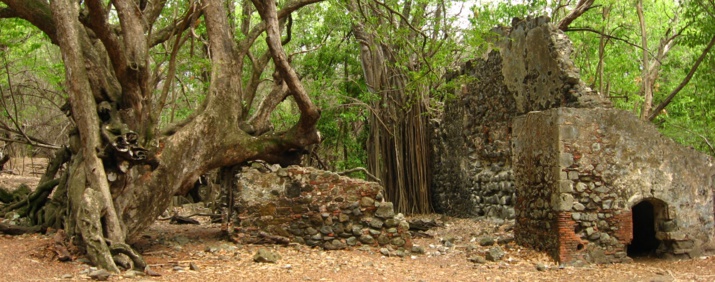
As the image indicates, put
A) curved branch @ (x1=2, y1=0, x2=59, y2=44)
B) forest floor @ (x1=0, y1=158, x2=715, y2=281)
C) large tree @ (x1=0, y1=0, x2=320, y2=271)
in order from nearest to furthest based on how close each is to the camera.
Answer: forest floor @ (x1=0, y1=158, x2=715, y2=281)
large tree @ (x1=0, y1=0, x2=320, y2=271)
curved branch @ (x1=2, y1=0, x2=59, y2=44)

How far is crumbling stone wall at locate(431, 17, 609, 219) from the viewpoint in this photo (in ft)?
36.2

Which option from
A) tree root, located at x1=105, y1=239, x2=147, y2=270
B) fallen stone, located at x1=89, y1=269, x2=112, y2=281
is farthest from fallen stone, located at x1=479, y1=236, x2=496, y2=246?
fallen stone, located at x1=89, y1=269, x2=112, y2=281

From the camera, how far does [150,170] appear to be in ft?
27.6

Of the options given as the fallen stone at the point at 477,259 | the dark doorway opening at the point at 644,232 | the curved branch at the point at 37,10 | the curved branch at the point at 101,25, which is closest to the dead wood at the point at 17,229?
the curved branch at the point at 37,10

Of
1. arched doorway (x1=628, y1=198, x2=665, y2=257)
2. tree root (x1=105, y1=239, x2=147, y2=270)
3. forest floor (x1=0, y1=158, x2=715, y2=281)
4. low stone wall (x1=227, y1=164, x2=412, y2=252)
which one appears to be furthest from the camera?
arched doorway (x1=628, y1=198, x2=665, y2=257)

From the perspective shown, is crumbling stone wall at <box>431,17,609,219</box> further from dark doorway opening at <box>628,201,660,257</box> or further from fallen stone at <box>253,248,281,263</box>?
fallen stone at <box>253,248,281,263</box>

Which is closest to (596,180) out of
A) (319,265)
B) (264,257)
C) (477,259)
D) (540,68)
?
(477,259)

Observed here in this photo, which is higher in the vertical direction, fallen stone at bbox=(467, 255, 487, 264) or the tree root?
the tree root

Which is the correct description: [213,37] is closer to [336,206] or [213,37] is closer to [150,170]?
[150,170]

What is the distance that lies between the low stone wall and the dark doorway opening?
378 cm

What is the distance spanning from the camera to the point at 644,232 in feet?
33.8

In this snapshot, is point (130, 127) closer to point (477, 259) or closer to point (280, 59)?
point (280, 59)

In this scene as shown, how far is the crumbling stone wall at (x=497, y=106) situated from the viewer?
11.0 m

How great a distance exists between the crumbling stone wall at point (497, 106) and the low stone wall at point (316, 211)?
3838mm
